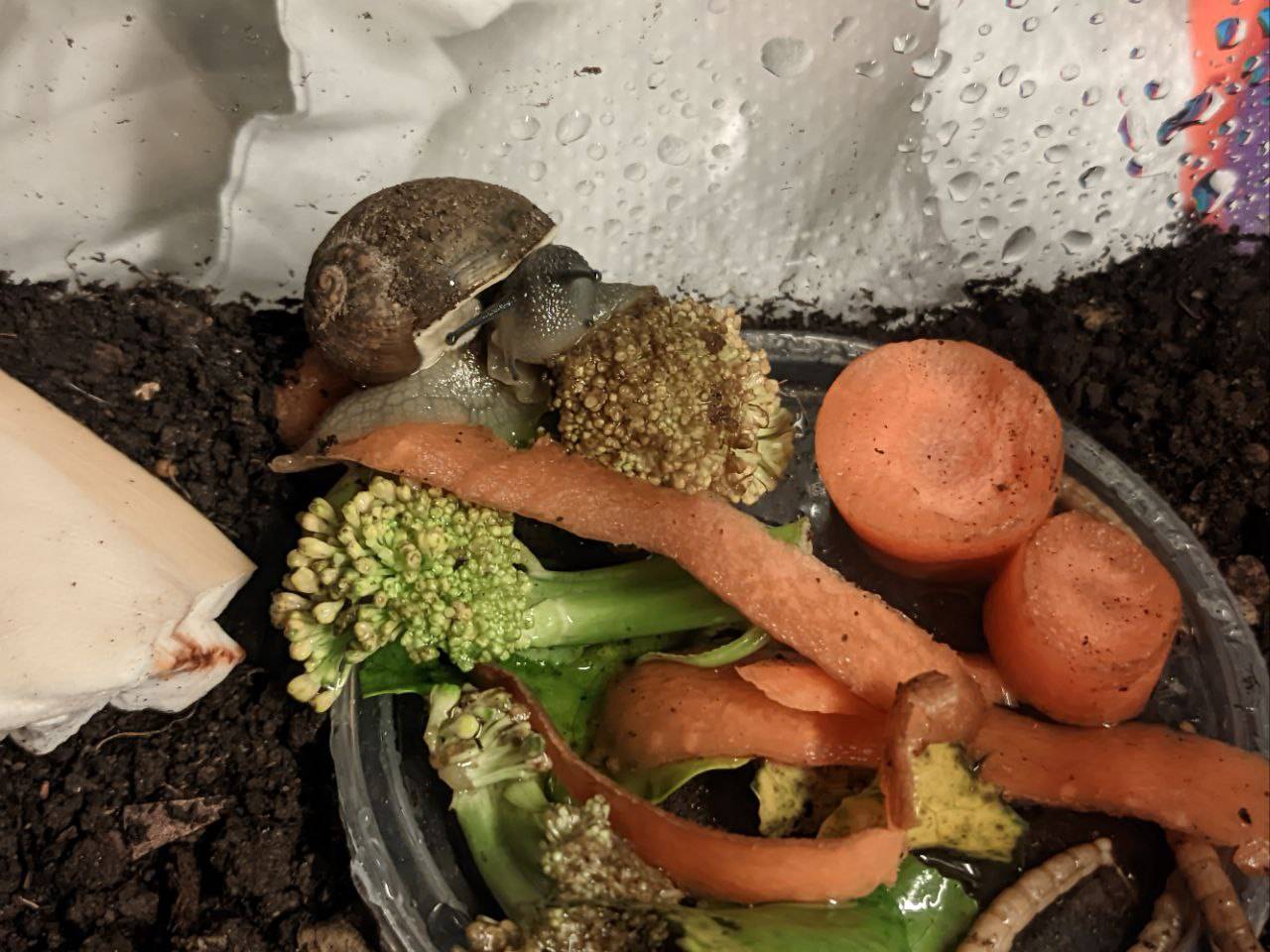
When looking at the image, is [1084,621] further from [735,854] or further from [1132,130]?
[1132,130]

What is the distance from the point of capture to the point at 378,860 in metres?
1.28

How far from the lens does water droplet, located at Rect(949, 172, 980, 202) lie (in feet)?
5.50

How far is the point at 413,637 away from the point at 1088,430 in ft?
3.72

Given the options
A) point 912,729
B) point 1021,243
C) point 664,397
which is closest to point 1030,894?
point 912,729

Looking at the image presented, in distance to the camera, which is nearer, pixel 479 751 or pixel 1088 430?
pixel 479 751

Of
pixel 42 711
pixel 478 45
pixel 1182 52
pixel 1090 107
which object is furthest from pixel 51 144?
pixel 1182 52

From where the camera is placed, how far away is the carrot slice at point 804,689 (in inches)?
47.6

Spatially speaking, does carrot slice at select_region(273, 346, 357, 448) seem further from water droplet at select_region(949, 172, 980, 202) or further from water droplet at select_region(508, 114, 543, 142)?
water droplet at select_region(949, 172, 980, 202)

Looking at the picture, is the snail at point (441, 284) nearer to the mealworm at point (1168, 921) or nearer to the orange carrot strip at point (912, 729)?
the orange carrot strip at point (912, 729)

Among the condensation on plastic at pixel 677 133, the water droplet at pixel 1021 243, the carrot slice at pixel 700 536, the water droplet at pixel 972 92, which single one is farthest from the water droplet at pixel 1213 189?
the carrot slice at pixel 700 536

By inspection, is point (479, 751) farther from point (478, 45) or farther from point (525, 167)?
point (478, 45)

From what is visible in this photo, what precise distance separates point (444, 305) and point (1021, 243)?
1.04 meters

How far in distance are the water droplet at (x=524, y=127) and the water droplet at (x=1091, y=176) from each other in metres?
0.94

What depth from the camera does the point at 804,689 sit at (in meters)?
1.22
